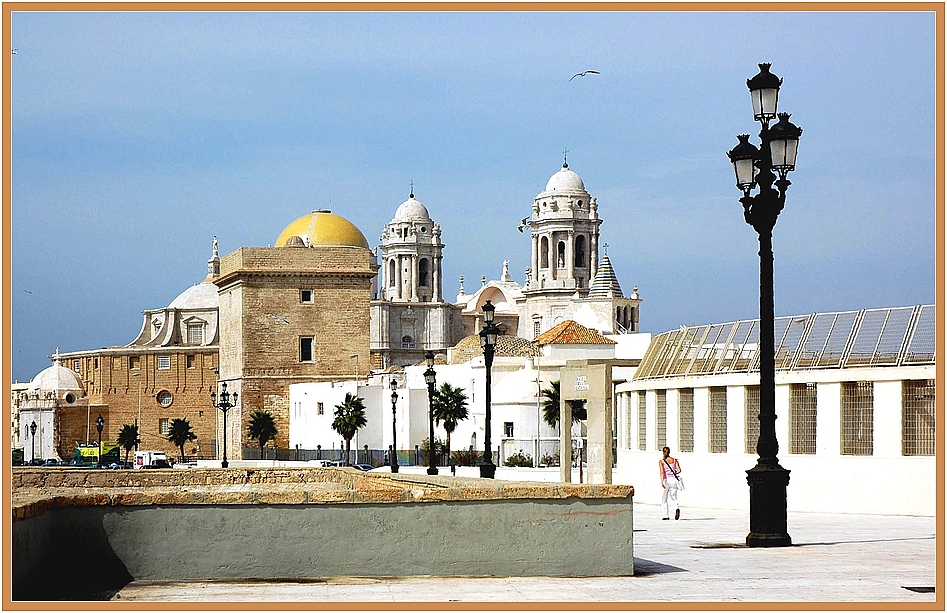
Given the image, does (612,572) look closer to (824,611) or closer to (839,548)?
(824,611)

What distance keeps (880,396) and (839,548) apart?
678 centimetres

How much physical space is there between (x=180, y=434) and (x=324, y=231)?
18695mm

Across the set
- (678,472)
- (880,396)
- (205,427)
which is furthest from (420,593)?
(205,427)

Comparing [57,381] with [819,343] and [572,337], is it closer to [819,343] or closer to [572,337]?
[572,337]

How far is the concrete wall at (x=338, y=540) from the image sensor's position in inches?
430

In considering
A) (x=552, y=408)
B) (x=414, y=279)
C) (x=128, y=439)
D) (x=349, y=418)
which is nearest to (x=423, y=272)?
(x=414, y=279)

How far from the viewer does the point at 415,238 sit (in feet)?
438

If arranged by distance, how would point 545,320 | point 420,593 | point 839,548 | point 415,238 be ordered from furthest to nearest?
point 415,238, point 545,320, point 839,548, point 420,593

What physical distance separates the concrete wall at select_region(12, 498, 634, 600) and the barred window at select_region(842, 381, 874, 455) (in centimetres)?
1006

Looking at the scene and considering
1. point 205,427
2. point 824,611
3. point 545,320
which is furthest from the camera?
point 545,320

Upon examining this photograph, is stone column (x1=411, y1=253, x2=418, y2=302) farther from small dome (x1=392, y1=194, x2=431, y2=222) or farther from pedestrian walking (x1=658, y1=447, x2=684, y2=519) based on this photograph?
pedestrian walking (x1=658, y1=447, x2=684, y2=519)

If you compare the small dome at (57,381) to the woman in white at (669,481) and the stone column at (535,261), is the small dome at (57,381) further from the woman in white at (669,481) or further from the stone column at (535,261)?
the woman in white at (669,481)

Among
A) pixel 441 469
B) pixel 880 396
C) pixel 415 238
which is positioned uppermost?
pixel 415 238

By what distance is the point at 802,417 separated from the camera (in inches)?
856
